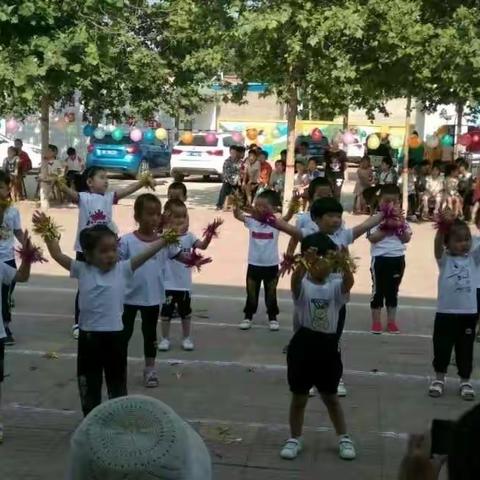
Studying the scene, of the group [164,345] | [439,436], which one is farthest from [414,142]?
[439,436]

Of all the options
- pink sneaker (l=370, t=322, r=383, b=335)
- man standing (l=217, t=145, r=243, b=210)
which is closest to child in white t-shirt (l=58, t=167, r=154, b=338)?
pink sneaker (l=370, t=322, r=383, b=335)

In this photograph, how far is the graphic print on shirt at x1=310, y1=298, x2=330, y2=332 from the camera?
16.9 ft

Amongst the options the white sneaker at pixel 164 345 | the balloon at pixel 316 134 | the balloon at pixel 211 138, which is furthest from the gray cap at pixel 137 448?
the balloon at pixel 316 134

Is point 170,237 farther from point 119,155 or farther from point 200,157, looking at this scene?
point 200,157

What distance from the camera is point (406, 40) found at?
15.8m

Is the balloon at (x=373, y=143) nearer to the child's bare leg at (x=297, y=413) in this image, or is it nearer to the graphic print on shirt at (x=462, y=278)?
the graphic print on shirt at (x=462, y=278)

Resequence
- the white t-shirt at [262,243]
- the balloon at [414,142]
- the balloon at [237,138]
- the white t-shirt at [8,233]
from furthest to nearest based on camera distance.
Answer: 1. the balloon at [237,138]
2. the balloon at [414,142]
3. the white t-shirt at [262,243]
4. the white t-shirt at [8,233]

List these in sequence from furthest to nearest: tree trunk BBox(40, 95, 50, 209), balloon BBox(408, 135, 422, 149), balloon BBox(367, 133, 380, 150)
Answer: balloon BBox(367, 133, 380, 150) < balloon BBox(408, 135, 422, 149) < tree trunk BBox(40, 95, 50, 209)

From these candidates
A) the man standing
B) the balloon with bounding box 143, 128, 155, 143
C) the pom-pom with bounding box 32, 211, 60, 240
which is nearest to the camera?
the pom-pom with bounding box 32, 211, 60, 240

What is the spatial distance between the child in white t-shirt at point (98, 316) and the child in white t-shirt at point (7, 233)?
1.38 metres

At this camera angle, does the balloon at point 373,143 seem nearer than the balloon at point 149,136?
Yes

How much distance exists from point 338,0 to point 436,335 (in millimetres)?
11009

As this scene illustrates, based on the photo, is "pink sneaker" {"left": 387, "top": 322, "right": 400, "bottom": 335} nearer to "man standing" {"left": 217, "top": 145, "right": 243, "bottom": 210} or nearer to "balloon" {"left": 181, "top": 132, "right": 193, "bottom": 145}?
"man standing" {"left": 217, "top": 145, "right": 243, "bottom": 210}

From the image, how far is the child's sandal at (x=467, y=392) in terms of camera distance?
6488 mm
